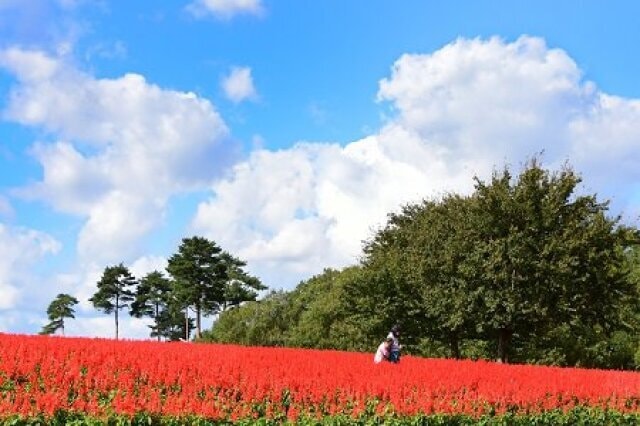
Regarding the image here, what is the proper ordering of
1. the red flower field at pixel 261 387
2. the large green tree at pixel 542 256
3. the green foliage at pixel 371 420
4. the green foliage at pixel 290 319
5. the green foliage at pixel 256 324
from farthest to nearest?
the green foliage at pixel 256 324 < the green foliage at pixel 290 319 < the large green tree at pixel 542 256 < the red flower field at pixel 261 387 < the green foliage at pixel 371 420

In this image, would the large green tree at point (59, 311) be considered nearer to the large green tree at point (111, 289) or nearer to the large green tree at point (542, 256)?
the large green tree at point (111, 289)

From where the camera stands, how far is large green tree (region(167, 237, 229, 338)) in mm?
65188

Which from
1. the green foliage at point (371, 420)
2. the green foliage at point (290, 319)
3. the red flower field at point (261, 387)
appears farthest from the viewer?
the green foliage at point (290, 319)

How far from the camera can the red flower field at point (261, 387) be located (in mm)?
11953

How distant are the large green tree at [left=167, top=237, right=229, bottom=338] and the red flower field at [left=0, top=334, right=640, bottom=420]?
153 feet

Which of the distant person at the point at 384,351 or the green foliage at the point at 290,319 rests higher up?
the green foliage at the point at 290,319

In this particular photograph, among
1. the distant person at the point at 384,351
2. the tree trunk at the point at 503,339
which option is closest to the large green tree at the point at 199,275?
the tree trunk at the point at 503,339

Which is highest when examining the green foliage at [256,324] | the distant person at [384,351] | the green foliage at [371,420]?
the green foliage at [256,324]

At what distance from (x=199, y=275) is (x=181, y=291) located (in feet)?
8.62

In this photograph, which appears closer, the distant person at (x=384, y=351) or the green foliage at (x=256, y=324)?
the distant person at (x=384, y=351)

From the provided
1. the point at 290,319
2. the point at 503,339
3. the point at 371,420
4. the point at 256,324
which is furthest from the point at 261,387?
the point at 290,319

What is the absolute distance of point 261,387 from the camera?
1340 cm

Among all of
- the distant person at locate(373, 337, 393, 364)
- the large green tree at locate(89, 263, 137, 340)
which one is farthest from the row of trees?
the distant person at locate(373, 337, 393, 364)

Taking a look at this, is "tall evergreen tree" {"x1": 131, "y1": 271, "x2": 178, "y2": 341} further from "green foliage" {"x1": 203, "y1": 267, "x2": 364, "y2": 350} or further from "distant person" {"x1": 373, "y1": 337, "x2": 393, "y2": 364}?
"distant person" {"x1": 373, "y1": 337, "x2": 393, "y2": 364}
